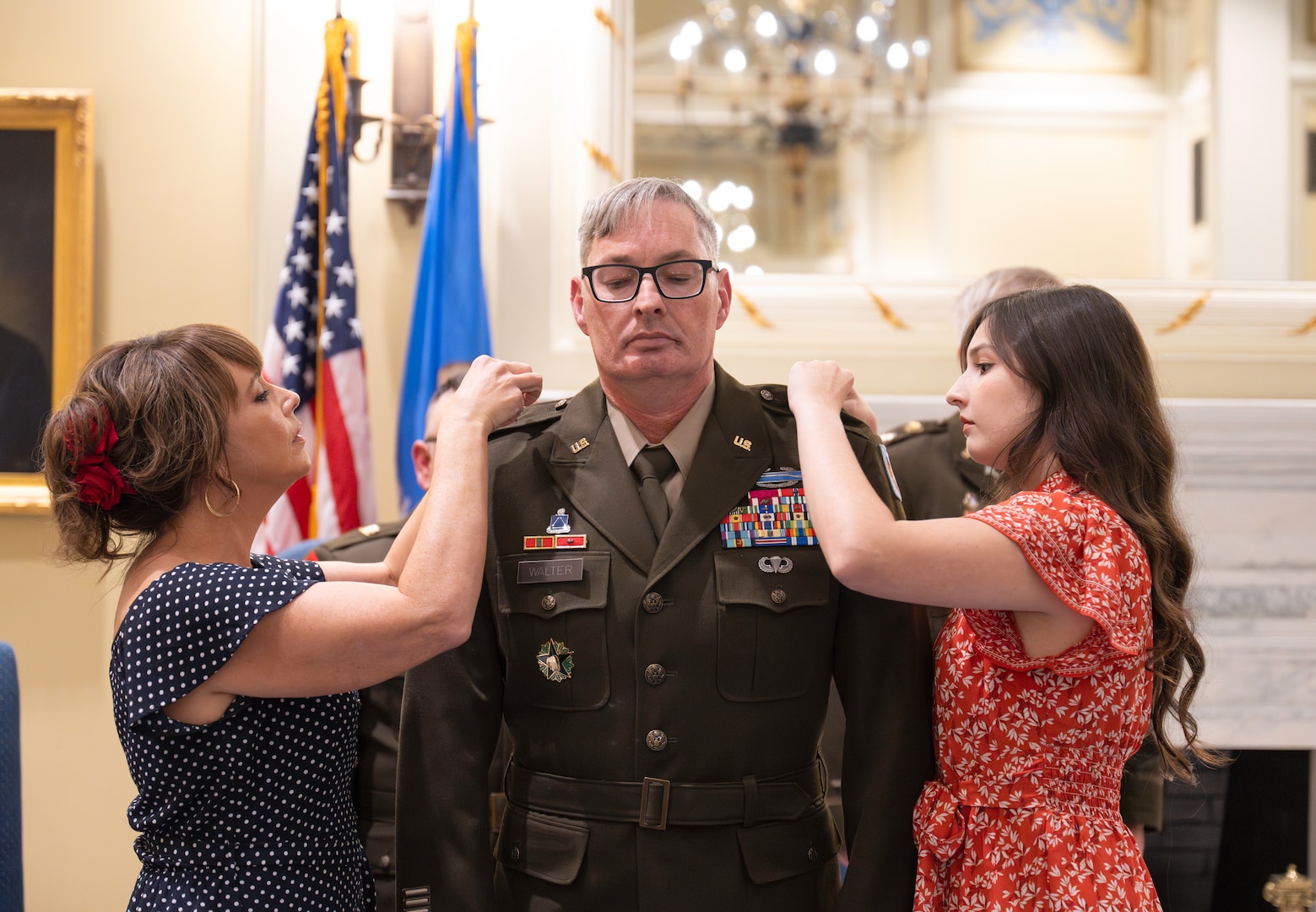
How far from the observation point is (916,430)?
2701mm

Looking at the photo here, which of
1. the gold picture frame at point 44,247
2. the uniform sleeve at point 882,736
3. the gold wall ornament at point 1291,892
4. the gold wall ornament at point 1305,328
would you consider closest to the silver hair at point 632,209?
the uniform sleeve at point 882,736

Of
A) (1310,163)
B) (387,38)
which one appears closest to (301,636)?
(387,38)

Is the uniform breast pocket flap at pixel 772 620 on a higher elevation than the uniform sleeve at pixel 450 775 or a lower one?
higher

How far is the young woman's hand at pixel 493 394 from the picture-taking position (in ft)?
5.46

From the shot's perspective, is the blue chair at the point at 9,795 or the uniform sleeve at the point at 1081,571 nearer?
the uniform sleeve at the point at 1081,571

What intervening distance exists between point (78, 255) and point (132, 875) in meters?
1.78

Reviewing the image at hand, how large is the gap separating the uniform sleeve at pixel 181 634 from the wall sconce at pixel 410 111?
1921mm

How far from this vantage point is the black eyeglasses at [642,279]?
170 centimetres

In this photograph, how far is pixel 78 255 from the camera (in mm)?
3162

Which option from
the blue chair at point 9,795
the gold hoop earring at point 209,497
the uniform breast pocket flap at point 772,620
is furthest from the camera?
the blue chair at point 9,795

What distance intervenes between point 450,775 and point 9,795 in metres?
0.92

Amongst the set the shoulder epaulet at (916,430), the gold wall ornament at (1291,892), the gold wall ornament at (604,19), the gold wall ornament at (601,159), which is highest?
the gold wall ornament at (604,19)

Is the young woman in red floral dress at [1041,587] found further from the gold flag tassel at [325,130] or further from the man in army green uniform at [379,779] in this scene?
the gold flag tassel at [325,130]

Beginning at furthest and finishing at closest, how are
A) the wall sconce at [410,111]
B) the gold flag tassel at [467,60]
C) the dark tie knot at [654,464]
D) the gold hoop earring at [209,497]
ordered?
the wall sconce at [410,111]
the gold flag tassel at [467,60]
the dark tie knot at [654,464]
the gold hoop earring at [209,497]
